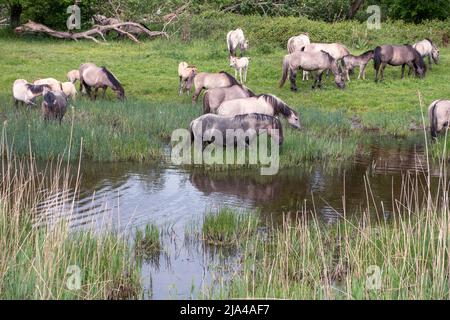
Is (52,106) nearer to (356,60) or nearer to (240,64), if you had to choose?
(240,64)

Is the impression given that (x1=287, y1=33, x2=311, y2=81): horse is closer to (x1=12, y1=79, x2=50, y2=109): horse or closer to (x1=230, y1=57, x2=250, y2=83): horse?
(x1=230, y1=57, x2=250, y2=83): horse

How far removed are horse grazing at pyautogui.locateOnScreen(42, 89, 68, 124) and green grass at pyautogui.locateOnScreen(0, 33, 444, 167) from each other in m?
0.19

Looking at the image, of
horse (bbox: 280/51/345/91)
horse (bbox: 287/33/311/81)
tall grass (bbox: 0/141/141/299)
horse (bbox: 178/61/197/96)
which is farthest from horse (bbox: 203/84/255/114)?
tall grass (bbox: 0/141/141/299)

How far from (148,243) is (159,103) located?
957 centimetres

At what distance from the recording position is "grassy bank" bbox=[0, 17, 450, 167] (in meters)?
13.0

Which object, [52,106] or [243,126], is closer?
[243,126]

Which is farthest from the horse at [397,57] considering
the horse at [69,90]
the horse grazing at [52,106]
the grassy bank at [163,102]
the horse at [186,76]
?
the horse grazing at [52,106]

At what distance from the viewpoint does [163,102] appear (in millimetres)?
18141

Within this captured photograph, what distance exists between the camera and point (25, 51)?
24.8 m

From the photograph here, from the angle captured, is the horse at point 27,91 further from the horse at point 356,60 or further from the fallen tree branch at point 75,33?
the fallen tree branch at point 75,33

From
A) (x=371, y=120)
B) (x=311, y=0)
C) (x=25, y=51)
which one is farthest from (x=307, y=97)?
(x=311, y=0)

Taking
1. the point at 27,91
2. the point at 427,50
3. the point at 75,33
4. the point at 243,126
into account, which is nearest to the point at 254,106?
the point at 243,126

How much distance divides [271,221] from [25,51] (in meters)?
17.3
